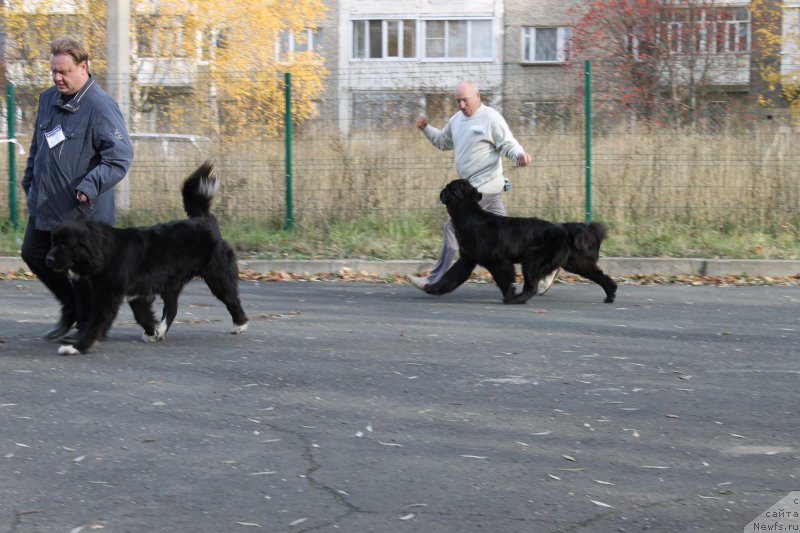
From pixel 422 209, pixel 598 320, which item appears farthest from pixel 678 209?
pixel 598 320

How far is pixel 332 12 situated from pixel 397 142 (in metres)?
34.6

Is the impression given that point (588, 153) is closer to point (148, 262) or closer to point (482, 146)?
point (482, 146)

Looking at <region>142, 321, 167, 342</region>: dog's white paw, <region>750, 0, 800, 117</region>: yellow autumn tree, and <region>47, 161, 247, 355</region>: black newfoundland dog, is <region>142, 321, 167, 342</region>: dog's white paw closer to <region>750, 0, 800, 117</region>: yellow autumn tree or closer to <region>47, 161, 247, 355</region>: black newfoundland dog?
<region>47, 161, 247, 355</region>: black newfoundland dog

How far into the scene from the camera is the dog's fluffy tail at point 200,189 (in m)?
7.83

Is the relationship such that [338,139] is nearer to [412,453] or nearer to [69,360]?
[69,360]

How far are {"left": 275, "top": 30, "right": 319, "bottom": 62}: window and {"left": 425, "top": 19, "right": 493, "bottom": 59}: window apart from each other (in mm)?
5099

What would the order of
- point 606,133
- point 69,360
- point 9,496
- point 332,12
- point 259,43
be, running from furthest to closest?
point 332,12
point 259,43
point 606,133
point 69,360
point 9,496

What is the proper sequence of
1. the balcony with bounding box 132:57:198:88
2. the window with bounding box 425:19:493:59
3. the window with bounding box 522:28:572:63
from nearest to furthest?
the balcony with bounding box 132:57:198:88 < the window with bounding box 522:28:572:63 < the window with bounding box 425:19:493:59

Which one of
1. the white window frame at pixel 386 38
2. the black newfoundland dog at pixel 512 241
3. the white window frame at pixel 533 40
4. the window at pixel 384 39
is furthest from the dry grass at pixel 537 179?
the window at pixel 384 39

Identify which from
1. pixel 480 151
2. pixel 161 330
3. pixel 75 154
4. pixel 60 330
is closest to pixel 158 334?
pixel 161 330

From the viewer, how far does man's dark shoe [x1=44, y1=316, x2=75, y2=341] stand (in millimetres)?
7980

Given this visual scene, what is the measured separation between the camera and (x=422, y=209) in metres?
14.8

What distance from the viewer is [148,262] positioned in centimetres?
Result: 753

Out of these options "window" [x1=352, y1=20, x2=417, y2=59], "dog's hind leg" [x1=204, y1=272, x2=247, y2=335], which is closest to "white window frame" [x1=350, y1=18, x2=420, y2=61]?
"window" [x1=352, y1=20, x2=417, y2=59]
